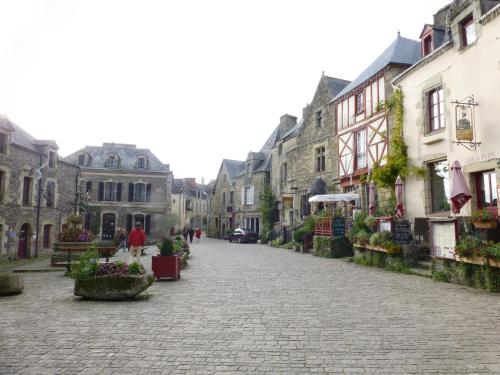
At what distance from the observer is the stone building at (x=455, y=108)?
34.2 ft

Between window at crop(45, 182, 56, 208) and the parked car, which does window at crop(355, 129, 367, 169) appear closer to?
the parked car

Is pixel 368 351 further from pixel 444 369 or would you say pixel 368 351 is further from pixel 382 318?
pixel 382 318

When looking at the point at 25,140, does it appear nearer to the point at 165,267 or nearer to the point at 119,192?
the point at 119,192

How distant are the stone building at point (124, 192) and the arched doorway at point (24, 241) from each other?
12.2m

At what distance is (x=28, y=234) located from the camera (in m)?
21.0

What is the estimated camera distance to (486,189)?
10.8 m

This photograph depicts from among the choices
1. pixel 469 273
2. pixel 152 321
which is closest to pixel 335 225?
pixel 469 273

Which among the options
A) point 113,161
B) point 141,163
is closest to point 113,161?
point 113,161

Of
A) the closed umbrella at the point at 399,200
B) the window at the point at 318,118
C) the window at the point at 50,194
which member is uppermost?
the window at the point at 318,118

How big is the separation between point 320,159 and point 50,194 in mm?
16917

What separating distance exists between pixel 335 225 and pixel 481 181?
6.31m

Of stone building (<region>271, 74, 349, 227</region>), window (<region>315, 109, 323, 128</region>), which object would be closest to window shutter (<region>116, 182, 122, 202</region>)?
stone building (<region>271, 74, 349, 227</region>)

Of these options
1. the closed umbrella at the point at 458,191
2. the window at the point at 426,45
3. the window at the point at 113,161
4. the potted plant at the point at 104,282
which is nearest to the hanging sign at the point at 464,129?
the closed umbrella at the point at 458,191

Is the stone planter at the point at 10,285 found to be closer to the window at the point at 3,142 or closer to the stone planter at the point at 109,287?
the stone planter at the point at 109,287
